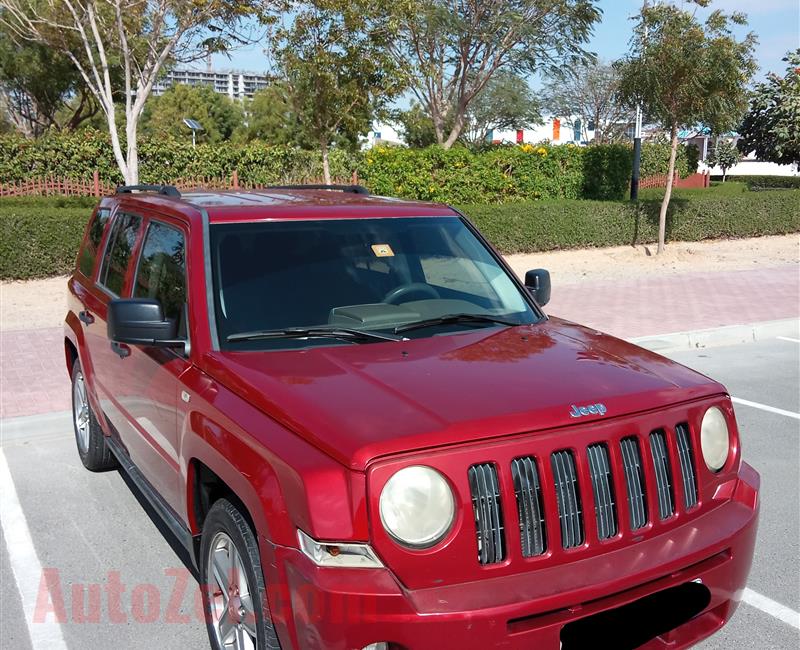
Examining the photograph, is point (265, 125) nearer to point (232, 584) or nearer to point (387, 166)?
point (387, 166)

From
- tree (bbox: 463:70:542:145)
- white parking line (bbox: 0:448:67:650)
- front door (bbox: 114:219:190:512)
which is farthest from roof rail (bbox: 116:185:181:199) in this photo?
tree (bbox: 463:70:542:145)

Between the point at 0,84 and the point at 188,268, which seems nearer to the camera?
the point at 188,268

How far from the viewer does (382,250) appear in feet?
13.1

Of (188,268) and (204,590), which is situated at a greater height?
(188,268)

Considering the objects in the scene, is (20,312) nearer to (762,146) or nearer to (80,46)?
(80,46)

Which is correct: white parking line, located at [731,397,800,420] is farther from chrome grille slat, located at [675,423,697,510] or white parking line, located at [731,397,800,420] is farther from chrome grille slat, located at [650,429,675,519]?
chrome grille slat, located at [650,429,675,519]

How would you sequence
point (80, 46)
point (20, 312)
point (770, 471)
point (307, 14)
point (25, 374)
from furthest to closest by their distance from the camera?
point (80, 46)
point (307, 14)
point (20, 312)
point (25, 374)
point (770, 471)

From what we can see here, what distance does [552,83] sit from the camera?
5756 cm

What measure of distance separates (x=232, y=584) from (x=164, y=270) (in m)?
1.61

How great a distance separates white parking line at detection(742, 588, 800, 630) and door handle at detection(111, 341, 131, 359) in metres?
3.16

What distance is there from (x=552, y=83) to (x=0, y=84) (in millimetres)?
35901

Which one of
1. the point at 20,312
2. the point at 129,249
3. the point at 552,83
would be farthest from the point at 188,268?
the point at 552,83

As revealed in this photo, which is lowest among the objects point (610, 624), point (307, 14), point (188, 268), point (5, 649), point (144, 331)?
point (5, 649)

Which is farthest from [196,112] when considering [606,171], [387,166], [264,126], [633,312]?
[633,312]
